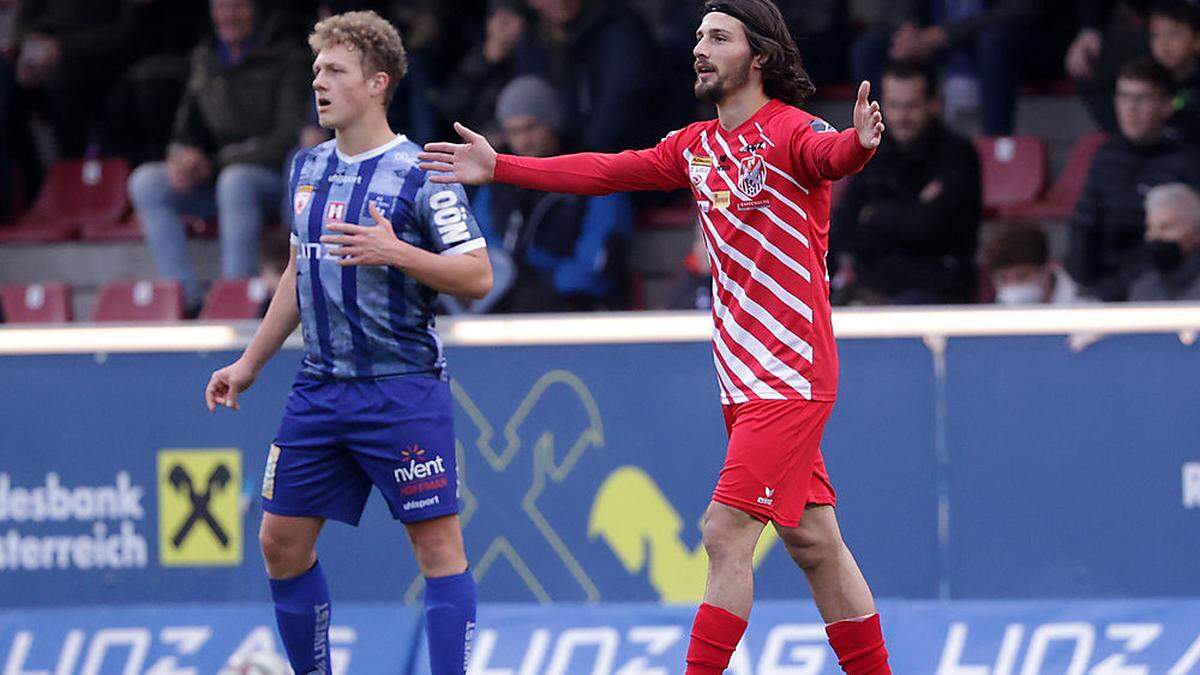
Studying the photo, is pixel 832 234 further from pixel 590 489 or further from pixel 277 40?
pixel 277 40

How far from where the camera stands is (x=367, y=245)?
5.05 metres

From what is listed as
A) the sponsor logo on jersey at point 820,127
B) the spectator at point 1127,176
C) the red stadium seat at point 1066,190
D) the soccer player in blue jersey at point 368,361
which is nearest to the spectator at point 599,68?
the red stadium seat at point 1066,190

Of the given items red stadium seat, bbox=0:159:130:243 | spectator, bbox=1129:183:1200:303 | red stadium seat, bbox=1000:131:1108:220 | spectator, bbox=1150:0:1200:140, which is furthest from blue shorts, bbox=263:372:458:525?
red stadium seat, bbox=0:159:130:243

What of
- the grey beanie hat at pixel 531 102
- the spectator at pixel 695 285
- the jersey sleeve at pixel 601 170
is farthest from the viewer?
the grey beanie hat at pixel 531 102

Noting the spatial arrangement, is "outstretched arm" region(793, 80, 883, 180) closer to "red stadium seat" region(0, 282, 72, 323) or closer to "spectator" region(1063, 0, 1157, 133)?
"spectator" region(1063, 0, 1157, 133)

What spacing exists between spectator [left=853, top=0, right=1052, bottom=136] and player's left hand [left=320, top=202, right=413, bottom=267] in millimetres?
4982

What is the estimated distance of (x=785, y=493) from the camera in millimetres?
4871

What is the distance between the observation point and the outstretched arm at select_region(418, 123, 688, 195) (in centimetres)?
509

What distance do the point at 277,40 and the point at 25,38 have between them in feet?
7.23

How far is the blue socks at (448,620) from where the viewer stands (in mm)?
5379

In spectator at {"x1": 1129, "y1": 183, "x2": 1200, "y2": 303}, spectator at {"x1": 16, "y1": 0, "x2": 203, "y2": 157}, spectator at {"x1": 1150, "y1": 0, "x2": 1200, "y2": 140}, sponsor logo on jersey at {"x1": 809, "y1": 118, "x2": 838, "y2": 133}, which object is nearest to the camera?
sponsor logo on jersey at {"x1": 809, "y1": 118, "x2": 838, "y2": 133}

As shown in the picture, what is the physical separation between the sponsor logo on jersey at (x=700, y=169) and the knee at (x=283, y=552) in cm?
157

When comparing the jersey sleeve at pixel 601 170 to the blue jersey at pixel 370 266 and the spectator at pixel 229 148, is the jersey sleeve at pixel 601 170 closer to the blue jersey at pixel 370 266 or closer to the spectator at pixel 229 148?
the blue jersey at pixel 370 266

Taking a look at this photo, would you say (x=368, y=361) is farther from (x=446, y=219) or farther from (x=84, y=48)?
(x=84, y=48)
